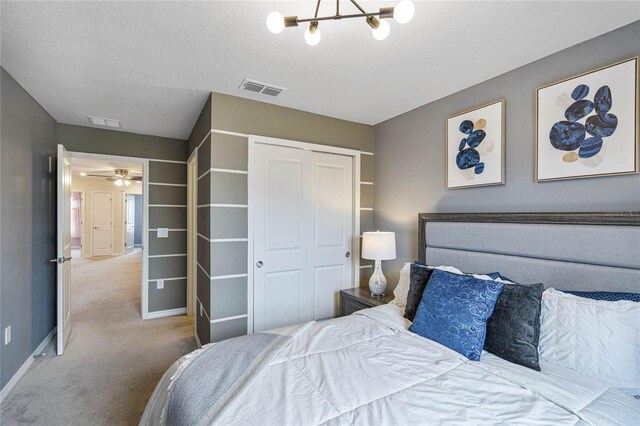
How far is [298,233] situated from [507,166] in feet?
6.32

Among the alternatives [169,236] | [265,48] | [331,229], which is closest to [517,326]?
[331,229]

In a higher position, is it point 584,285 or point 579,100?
point 579,100

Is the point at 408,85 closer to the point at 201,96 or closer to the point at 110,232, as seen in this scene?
the point at 201,96

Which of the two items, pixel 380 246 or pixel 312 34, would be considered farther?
pixel 380 246

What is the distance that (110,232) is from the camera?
358 inches

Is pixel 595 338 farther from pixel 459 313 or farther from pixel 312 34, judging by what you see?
pixel 312 34

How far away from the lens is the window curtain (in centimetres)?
879

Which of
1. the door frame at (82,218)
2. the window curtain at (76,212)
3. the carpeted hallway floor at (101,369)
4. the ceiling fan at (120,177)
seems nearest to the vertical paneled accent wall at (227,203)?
the carpeted hallway floor at (101,369)

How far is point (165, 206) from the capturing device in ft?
13.4

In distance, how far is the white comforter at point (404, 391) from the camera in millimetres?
1077

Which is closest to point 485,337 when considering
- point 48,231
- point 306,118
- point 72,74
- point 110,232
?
point 306,118

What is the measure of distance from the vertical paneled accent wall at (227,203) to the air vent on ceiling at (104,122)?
132cm

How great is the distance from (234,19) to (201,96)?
1.23 m

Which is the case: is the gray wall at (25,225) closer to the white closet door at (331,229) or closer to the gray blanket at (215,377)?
the gray blanket at (215,377)
